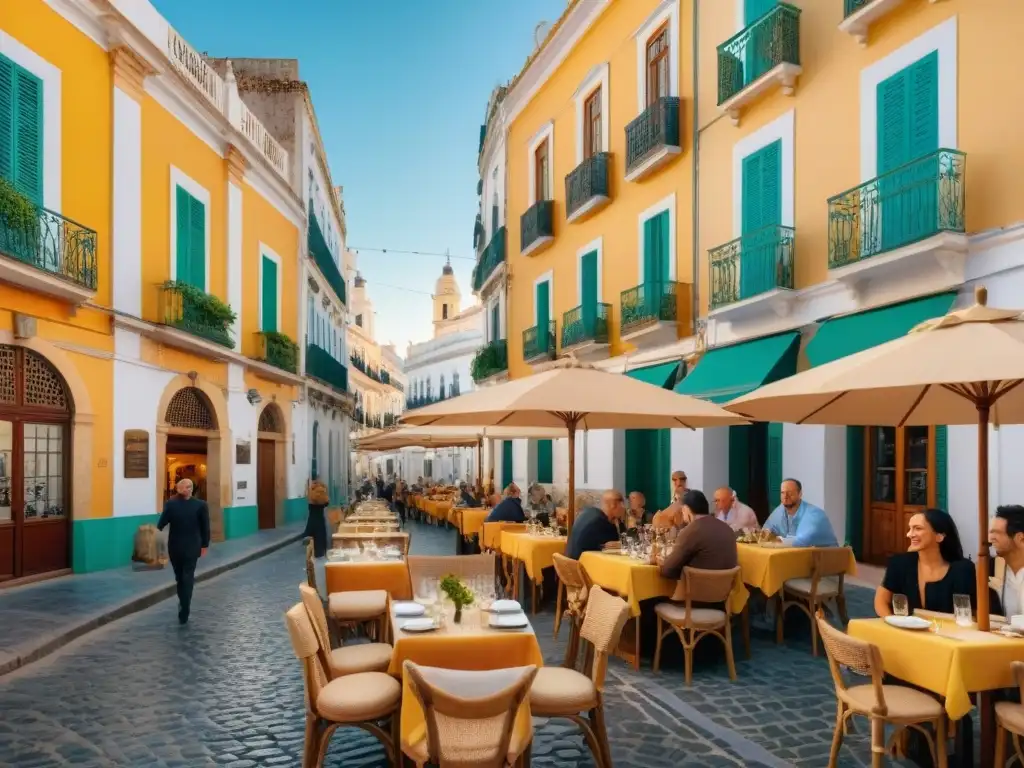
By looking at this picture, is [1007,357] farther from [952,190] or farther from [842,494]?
[842,494]

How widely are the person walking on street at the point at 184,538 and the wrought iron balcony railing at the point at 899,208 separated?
865cm

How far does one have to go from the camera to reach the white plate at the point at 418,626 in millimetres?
5109

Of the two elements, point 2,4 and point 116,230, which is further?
point 116,230

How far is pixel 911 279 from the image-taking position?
10.5 meters

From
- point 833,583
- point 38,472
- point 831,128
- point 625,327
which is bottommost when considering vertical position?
point 833,583

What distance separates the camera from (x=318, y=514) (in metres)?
16.0

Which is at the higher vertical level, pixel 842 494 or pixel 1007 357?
pixel 1007 357

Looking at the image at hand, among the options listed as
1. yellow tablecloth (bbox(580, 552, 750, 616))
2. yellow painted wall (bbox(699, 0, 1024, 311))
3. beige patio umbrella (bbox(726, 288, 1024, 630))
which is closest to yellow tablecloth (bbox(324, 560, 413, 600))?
yellow tablecloth (bbox(580, 552, 750, 616))

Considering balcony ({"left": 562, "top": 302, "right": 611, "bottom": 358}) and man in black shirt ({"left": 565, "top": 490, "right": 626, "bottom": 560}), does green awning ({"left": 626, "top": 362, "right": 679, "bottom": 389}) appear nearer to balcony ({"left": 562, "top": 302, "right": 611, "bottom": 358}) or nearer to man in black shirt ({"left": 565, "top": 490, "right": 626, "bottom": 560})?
balcony ({"left": 562, "top": 302, "right": 611, "bottom": 358})

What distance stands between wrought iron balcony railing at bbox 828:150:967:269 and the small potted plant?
7279 millimetres

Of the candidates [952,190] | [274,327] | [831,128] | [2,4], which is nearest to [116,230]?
[2,4]

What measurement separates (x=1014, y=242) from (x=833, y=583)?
4.28m

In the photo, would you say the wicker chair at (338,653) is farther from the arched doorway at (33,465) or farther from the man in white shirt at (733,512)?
the arched doorway at (33,465)

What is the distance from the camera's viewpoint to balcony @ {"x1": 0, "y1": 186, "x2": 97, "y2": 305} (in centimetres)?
1101
